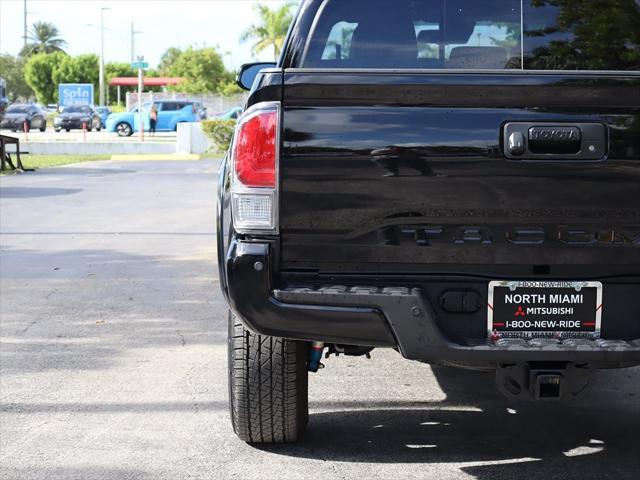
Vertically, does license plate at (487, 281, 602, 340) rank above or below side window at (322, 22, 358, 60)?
below

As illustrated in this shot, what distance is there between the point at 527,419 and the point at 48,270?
220 inches

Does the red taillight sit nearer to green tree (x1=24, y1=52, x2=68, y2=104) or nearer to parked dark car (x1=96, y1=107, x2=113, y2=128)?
parked dark car (x1=96, y1=107, x2=113, y2=128)

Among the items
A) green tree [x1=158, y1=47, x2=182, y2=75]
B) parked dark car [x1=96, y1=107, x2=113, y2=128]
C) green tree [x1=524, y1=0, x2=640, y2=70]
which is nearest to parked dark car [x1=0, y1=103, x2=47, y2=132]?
parked dark car [x1=96, y1=107, x2=113, y2=128]

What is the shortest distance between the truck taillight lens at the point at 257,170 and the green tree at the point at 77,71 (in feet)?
310

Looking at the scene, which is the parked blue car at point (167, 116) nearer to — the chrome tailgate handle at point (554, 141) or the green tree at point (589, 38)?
the green tree at point (589, 38)

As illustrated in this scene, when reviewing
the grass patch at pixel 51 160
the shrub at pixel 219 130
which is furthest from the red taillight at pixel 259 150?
the shrub at pixel 219 130

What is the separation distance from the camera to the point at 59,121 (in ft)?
173

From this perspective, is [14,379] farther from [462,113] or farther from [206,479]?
[462,113]

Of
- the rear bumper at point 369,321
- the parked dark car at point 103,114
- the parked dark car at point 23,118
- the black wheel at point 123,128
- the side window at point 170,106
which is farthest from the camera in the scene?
the parked dark car at point 103,114

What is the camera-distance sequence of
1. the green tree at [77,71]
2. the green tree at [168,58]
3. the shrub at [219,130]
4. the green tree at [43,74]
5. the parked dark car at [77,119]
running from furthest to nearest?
the green tree at [168,58], the green tree at [77,71], the green tree at [43,74], the parked dark car at [77,119], the shrub at [219,130]

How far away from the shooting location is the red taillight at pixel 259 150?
12.5 ft

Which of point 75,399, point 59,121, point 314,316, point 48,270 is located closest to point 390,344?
point 314,316

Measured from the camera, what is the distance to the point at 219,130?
32.0 m

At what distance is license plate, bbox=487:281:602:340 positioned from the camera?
3.85 meters
